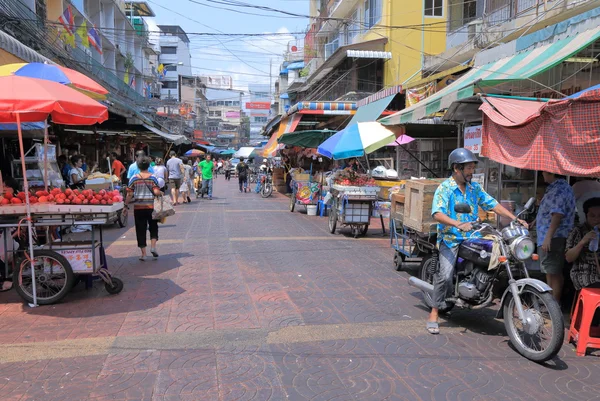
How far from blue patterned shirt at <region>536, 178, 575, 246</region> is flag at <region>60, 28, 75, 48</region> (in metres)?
19.8

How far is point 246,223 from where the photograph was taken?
12.7 m

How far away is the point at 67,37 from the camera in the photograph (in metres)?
21.2

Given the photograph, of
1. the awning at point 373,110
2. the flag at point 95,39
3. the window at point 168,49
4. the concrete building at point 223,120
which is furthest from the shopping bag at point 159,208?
the window at point 168,49

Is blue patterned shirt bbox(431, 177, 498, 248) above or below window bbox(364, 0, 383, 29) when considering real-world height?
below

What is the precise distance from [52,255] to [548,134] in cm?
564

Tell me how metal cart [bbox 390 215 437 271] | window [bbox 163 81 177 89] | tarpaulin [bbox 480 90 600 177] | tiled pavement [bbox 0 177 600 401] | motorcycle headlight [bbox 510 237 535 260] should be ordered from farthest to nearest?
window [bbox 163 81 177 89]
metal cart [bbox 390 215 437 271]
tarpaulin [bbox 480 90 600 177]
motorcycle headlight [bbox 510 237 535 260]
tiled pavement [bbox 0 177 600 401]

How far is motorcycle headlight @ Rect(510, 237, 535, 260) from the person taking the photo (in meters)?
4.14

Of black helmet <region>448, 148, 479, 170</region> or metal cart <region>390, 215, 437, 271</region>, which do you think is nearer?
black helmet <region>448, 148, 479, 170</region>

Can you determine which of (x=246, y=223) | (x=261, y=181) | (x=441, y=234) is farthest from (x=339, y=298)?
(x=261, y=181)

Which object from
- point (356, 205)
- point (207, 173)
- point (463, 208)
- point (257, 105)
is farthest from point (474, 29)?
point (257, 105)

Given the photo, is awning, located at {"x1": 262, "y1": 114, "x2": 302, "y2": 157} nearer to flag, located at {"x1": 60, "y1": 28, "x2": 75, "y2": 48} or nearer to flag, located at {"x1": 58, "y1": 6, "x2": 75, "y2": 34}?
flag, located at {"x1": 60, "y1": 28, "x2": 75, "y2": 48}

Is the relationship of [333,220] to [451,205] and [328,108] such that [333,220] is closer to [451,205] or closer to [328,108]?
[451,205]

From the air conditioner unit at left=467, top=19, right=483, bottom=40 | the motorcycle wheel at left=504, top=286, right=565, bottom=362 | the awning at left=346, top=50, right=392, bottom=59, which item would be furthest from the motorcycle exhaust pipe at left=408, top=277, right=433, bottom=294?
the awning at left=346, top=50, right=392, bottom=59

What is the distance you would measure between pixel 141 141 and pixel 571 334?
26588mm
